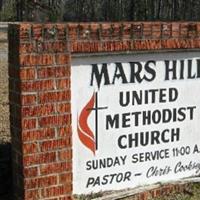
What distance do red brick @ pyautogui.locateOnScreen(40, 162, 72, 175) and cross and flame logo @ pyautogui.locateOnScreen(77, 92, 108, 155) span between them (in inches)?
12.3

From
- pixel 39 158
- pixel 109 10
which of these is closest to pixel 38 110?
pixel 39 158

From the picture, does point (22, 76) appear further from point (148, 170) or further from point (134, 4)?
point (134, 4)

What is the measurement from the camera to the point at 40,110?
4617 mm

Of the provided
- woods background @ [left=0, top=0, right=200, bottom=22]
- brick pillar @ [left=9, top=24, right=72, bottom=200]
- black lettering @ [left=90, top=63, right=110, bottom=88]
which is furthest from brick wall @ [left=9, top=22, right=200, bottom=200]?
woods background @ [left=0, top=0, right=200, bottom=22]

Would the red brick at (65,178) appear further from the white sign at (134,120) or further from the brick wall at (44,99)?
the white sign at (134,120)

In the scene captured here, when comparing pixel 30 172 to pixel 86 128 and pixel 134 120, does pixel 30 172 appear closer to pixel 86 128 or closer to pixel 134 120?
pixel 86 128

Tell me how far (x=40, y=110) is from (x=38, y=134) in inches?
7.3

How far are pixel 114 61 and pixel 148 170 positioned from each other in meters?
1.09

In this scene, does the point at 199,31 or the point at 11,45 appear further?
the point at 199,31

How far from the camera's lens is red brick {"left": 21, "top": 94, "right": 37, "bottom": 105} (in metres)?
4.52

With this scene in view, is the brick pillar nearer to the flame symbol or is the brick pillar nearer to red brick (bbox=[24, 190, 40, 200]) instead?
red brick (bbox=[24, 190, 40, 200])

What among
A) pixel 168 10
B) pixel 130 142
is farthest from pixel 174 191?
pixel 168 10

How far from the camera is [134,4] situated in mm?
36156

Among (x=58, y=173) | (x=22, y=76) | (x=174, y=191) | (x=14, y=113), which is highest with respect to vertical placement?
(x=22, y=76)
